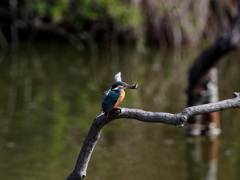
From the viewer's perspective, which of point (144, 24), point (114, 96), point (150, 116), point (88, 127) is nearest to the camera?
point (150, 116)

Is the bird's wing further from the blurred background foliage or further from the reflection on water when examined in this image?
the blurred background foliage

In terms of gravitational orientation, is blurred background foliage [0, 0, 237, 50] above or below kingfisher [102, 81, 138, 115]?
above

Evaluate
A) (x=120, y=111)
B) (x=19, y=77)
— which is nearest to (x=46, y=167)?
(x=120, y=111)

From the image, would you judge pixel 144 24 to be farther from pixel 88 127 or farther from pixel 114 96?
pixel 114 96

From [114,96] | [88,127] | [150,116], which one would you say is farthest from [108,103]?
[88,127]

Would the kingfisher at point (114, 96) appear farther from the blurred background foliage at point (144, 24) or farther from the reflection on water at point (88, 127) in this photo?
the blurred background foliage at point (144, 24)

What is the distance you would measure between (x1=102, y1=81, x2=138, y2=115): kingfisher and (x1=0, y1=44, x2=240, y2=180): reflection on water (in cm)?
33

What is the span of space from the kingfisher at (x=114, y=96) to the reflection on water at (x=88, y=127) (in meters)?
0.33

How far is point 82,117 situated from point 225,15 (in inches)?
472

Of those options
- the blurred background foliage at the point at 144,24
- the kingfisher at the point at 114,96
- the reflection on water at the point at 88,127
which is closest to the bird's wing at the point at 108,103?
the kingfisher at the point at 114,96

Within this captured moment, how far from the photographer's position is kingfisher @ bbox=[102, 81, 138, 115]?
3.22 metres

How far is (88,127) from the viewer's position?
29.4 ft

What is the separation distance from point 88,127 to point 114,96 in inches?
226

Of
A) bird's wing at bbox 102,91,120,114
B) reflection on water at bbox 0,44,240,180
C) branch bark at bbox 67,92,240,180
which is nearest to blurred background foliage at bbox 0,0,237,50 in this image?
reflection on water at bbox 0,44,240,180
